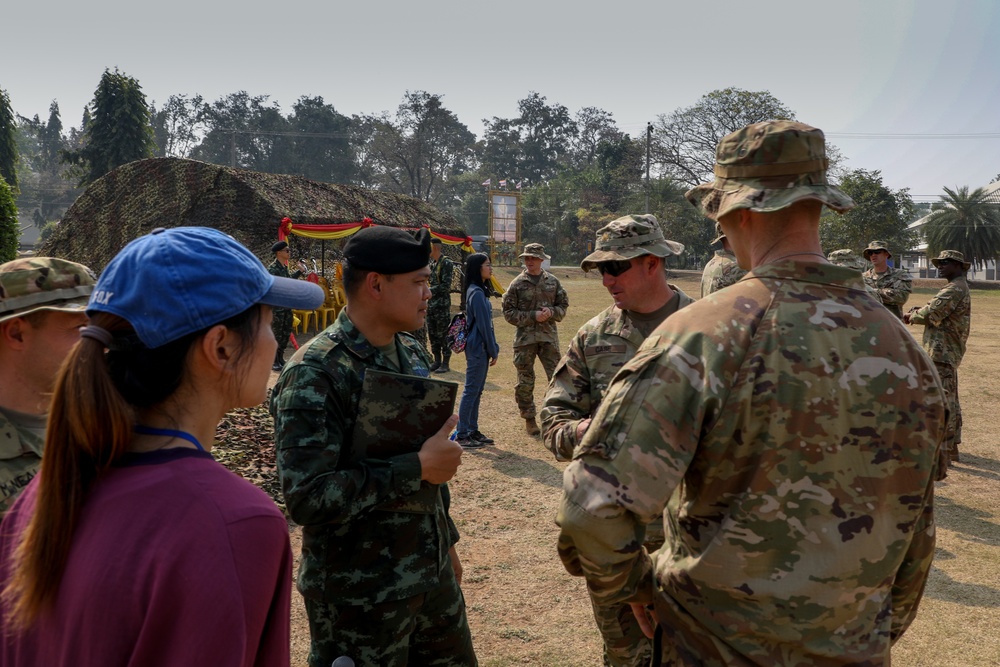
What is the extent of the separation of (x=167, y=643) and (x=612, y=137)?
76.7 metres

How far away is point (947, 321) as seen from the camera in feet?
26.2

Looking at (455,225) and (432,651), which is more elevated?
(455,225)

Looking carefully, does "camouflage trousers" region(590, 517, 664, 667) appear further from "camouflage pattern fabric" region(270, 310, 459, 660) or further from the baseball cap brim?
the baseball cap brim

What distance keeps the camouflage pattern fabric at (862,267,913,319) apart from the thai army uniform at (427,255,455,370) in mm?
6022

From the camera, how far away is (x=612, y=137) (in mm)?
73875

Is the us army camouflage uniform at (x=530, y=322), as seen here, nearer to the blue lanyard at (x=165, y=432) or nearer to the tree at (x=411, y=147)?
the blue lanyard at (x=165, y=432)

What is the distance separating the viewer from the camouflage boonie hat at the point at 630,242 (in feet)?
11.0

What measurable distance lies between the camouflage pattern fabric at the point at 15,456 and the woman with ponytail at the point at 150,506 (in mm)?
965

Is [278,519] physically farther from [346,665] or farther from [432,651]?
[432,651]

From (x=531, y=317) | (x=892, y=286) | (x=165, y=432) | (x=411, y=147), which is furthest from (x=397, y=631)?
(x=411, y=147)

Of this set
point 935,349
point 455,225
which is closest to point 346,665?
point 935,349

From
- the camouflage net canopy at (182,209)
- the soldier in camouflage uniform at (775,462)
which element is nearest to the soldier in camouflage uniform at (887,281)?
the soldier in camouflage uniform at (775,462)

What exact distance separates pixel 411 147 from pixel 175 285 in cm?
6550

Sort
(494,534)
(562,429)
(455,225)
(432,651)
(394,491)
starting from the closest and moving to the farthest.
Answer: (394,491), (432,651), (562,429), (494,534), (455,225)
